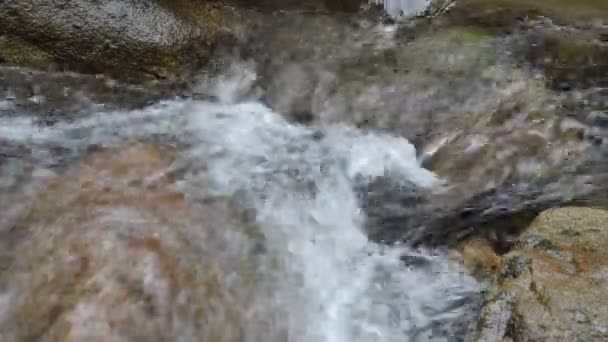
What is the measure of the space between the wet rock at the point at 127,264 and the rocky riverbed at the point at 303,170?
0.01 meters

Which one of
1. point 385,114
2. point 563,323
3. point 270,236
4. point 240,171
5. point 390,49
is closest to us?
point 563,323

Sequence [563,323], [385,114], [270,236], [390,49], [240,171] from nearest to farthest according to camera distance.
A: [563,323]
[270,236]
[240,171]
[385,114]
[390,49]

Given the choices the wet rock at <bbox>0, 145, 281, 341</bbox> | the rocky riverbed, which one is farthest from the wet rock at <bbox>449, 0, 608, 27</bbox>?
the wet rock at <bbox>0, 145, 281, 341</bbox>

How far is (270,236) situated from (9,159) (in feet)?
6.92

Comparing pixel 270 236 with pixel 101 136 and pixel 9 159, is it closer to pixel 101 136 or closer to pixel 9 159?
pixel 101 136

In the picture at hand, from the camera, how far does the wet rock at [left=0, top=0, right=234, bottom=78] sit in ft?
16.1

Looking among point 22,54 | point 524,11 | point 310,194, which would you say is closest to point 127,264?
point 310,194

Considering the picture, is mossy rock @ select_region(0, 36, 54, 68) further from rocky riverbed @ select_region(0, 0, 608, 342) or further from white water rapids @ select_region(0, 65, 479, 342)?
white water rapids @ select_region(0, 65, 479, 342)

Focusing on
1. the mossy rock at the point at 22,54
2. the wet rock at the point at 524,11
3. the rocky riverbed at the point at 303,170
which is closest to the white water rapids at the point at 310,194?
the rocky riverbed at the point at 303,170

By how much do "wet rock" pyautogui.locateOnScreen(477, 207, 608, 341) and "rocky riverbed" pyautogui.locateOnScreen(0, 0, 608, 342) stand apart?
11mm

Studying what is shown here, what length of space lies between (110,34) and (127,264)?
2.21 metres

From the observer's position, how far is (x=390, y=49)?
5.43m

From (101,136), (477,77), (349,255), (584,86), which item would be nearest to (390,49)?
(477,77)

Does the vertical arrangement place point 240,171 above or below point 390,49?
below
